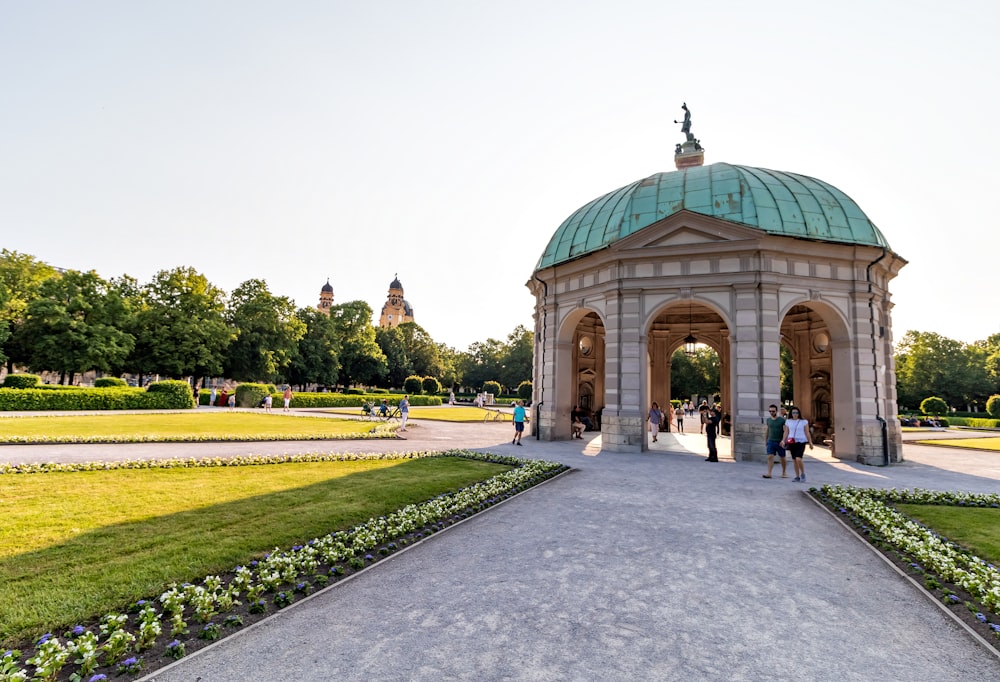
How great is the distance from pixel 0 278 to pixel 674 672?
65.1m

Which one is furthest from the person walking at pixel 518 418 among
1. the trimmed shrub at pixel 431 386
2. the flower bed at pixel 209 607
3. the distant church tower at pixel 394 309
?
the distant church tower at pixel 394 309

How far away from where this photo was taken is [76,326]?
44781mm

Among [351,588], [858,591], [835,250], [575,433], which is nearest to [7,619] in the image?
[351,588]

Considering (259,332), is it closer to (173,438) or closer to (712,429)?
(173,438)

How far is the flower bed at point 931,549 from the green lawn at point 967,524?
0.65ft

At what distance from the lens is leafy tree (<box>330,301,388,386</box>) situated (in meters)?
75.1

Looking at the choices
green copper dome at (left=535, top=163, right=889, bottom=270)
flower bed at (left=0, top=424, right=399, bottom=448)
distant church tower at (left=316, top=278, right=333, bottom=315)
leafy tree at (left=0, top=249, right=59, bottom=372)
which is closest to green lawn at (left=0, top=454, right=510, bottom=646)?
flower bed at (left=0, top=424, right=399, bottom=448)

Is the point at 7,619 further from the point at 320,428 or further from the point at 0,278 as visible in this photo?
the point at 0,278

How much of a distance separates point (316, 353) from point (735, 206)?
61.3 meters

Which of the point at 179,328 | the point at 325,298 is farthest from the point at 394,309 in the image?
the point at 179,328

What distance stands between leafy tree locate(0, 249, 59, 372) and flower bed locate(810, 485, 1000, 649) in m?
60.5

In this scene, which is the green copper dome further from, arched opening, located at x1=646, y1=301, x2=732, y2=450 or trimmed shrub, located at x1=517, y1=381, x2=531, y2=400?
trimmed shrub, located at x1=517, y1=381, x2=531, y2=400

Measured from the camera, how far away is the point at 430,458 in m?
15.7

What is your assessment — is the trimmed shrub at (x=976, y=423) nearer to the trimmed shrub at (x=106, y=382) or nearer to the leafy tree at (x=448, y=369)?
the leafy tree at (x=448, y=369)
